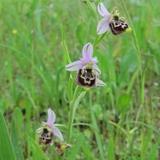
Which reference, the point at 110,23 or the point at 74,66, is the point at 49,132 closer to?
the point at 74,66

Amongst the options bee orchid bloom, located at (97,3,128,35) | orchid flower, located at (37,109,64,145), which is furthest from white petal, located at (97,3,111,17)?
orchid flower, located at (37,109,64,145)

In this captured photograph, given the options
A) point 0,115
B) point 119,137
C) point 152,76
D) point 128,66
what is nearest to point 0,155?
point 0,115

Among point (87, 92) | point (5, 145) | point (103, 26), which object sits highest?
point (103, 26)

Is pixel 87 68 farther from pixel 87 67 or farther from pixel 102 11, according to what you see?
pixel 102 11

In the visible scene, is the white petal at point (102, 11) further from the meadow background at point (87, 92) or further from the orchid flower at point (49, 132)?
the orchid flower at point (49, 132)

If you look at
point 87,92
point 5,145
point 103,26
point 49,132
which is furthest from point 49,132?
point 87,92

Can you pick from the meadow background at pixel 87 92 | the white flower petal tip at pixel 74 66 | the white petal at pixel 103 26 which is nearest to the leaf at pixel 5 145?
the meadow background at pixel 87 92

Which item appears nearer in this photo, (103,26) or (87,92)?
(103,26)

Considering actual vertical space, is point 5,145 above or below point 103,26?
below
